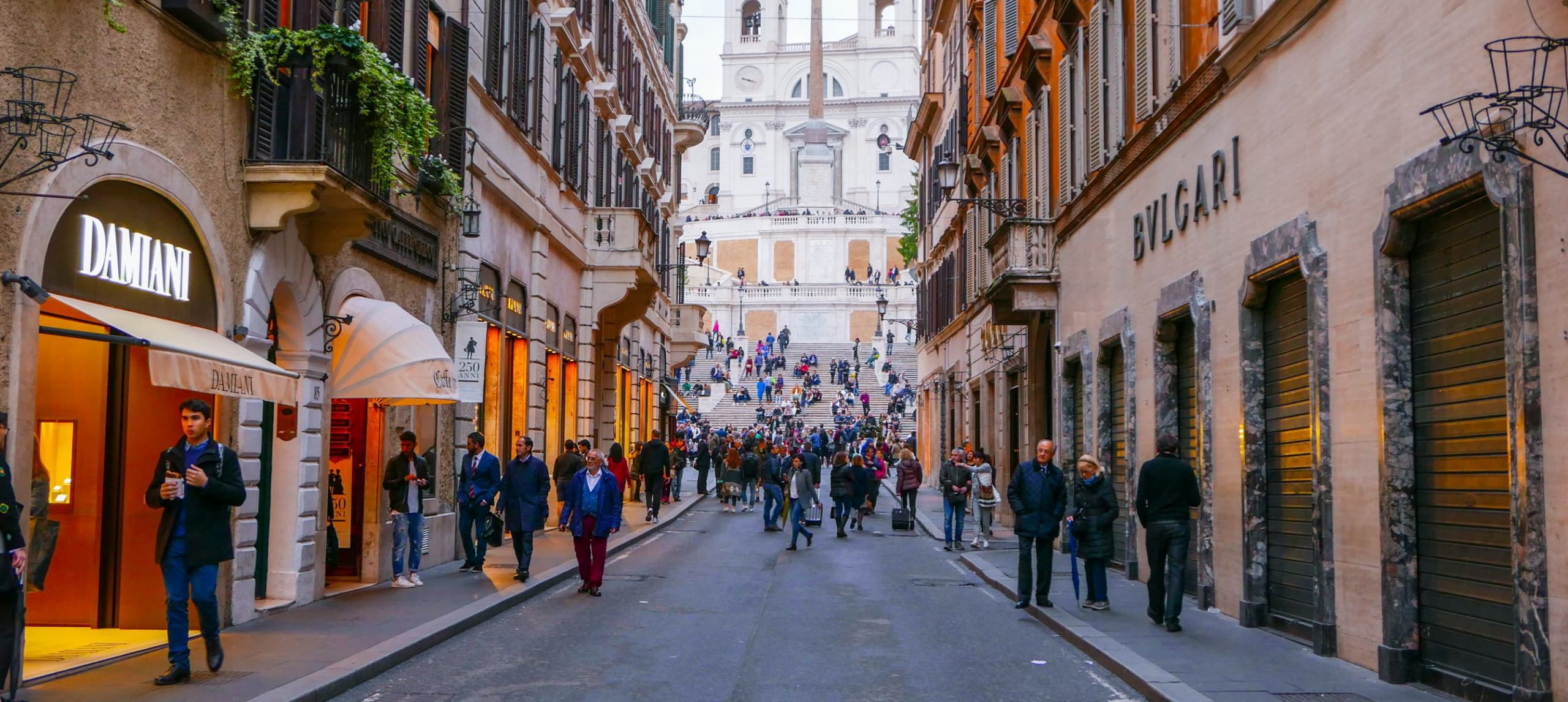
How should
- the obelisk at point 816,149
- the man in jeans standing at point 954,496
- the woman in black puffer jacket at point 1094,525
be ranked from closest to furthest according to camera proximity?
the woman in black puffer jacket at point 1094,525 < the man in jeans standing at point 954,496 < the obelisk at point 816,149

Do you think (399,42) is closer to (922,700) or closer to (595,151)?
(922,700)

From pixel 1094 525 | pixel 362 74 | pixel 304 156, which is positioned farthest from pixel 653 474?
pixel 304 156

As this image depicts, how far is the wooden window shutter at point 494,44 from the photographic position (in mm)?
20844

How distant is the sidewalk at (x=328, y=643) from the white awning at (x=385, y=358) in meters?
2.07

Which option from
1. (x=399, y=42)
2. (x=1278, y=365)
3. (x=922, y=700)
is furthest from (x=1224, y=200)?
(x=399, y=42)

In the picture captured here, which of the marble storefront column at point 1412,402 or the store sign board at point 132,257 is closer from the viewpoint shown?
the marble storefront column at point 1412,402

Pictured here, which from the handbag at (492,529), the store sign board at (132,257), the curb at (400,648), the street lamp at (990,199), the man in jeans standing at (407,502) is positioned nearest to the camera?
the curb at (400,648)

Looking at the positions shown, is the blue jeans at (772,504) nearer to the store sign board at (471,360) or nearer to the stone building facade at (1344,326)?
the store sign board at (471,360)

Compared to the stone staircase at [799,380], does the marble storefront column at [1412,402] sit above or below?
below

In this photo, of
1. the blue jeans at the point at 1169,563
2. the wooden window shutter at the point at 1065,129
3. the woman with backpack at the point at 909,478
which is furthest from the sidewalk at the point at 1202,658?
the woman with backpack at the point at 909,478

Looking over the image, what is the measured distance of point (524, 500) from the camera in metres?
17.3

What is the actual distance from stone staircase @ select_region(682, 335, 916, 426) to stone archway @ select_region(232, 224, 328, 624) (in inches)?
2086

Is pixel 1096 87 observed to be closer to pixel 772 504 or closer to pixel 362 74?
pixel 362 74

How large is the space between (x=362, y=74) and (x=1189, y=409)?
909 centimetres
